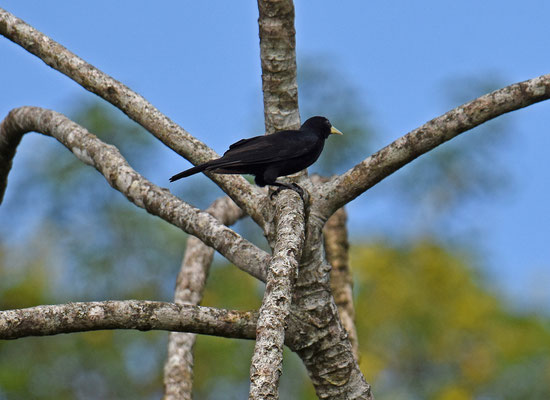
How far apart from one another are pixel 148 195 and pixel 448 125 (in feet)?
A: 7.01

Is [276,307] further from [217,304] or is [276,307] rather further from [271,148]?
[217,304]

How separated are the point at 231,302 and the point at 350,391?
13376 mm

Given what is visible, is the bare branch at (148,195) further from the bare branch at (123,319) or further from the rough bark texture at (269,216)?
the bare branch at (123,319)

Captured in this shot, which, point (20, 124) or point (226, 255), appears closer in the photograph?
point (226, 255)

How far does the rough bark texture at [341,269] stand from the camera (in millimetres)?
7363

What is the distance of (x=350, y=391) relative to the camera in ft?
17.2

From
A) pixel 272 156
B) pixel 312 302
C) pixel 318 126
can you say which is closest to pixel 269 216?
pixel 272 156

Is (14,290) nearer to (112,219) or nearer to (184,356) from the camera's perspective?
(112,219)

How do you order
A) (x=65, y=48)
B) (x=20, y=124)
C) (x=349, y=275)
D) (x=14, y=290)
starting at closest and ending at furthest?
(x=65, y=48) → (x=20, y=124) → (x=349, y=275) → (x=14, y=290)

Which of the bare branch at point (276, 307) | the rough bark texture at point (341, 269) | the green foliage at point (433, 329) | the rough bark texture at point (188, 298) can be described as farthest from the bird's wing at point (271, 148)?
the green foliage at point (433, 329)

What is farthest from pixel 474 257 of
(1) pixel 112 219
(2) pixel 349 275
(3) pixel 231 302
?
(2) pixel 349 275

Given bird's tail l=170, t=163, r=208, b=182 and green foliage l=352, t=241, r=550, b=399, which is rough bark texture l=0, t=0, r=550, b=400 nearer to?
bird's tail l=170, t=163, r=208, b=182

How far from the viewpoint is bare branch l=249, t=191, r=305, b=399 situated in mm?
3322

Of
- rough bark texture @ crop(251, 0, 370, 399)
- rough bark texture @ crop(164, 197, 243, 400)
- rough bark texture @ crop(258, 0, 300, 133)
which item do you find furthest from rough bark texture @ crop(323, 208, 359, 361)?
rough bark texture @ crop(258, 0, 300, 133)
